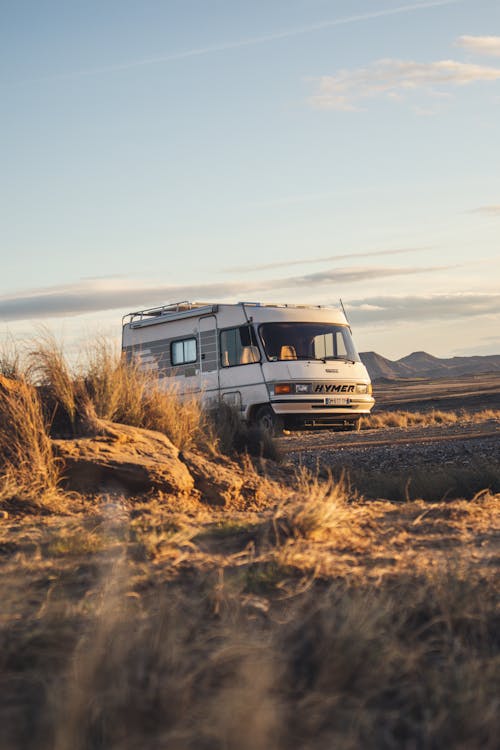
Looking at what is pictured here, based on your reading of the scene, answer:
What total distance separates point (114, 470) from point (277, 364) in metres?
8.14

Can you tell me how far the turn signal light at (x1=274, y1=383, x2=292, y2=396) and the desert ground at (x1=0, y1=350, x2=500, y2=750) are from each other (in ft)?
20.2

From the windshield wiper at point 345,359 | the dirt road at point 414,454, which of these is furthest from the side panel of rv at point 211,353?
the windshield wiper at point 345,359

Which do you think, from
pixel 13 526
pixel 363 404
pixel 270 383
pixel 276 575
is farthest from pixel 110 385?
pixel 363 404

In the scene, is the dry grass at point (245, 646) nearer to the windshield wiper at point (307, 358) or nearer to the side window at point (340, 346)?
the windshield wiper at point (307, 358)

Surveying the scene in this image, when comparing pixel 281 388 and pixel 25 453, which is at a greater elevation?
pixel 281 388

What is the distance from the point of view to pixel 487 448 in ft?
39.1

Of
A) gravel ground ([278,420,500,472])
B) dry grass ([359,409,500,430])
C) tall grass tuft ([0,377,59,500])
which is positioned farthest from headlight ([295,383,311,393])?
tall grass tuft ([0,377,59,500])

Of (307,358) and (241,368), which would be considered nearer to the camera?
(307,358)

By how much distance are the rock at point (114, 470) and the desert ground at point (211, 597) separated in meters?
0.02

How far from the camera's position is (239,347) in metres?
15.6

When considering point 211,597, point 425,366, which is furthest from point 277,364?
point 425,366

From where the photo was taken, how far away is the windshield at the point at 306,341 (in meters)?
15.3

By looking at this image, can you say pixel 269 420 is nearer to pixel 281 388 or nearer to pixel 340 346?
pixel 281 388

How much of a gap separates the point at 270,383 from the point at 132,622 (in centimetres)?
1112
